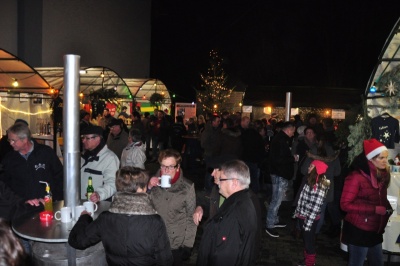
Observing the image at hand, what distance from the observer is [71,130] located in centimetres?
363

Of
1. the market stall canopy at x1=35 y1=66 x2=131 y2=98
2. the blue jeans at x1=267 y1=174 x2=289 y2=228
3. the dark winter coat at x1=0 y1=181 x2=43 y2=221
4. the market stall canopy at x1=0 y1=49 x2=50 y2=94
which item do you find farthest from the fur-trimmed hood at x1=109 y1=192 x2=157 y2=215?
the market stall canopy at x1=35 y1=66 x2=131 y2=98

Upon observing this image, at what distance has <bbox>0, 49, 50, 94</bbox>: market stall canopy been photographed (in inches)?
473

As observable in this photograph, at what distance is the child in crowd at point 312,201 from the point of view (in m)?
4.95

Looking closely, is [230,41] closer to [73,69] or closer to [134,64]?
[134,64]

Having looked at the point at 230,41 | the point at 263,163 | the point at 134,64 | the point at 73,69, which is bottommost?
the point at 263,163

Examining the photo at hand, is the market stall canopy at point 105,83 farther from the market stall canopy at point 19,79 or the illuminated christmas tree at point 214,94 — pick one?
the illuminated christmas tree at point 214,94

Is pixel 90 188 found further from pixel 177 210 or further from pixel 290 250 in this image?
pixel 290 250

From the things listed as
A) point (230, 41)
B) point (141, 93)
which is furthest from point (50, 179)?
point (230, 41)

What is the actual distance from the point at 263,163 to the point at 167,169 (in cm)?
546


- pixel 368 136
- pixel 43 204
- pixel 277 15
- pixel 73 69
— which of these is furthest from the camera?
pixel 277 15

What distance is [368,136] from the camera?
20.9 ft

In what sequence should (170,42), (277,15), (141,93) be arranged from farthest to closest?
(170,42) < (277,15) < (141,93)

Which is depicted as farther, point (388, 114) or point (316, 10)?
point (316, 10)

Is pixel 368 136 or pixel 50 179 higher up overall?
pixel 368 136
